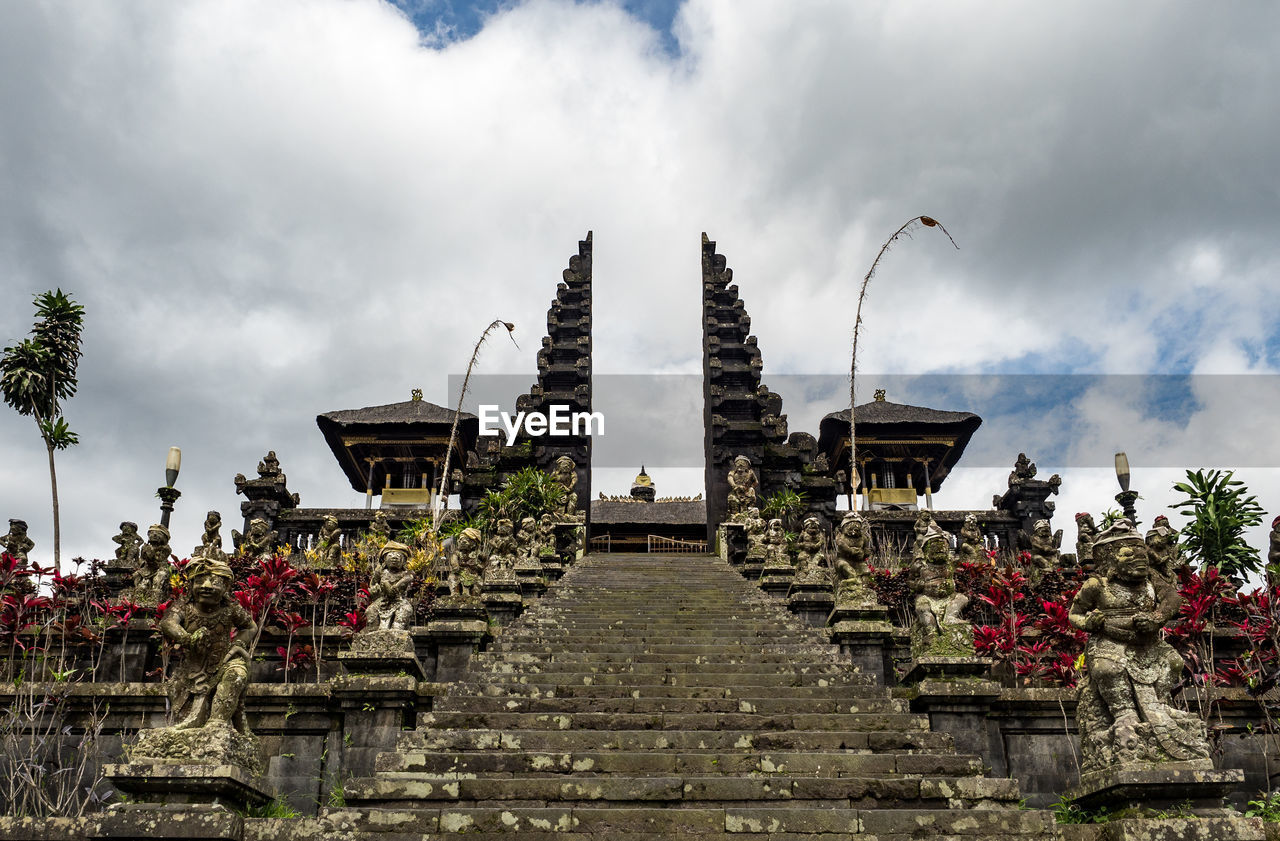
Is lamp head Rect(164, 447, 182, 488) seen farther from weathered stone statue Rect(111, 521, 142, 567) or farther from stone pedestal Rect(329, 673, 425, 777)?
stone pedestal Rect(329, 673, 425, 777)

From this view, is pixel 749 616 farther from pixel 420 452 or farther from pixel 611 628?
pixel 420 452

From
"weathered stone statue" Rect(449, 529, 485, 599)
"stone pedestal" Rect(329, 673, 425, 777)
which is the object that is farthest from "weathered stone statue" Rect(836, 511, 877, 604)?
"stone pedestal" Rect(329, 673, 425, 777)

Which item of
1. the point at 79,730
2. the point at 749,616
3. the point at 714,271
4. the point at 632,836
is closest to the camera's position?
the point at 632,836

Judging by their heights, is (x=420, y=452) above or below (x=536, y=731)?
above

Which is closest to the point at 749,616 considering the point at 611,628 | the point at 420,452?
the point at 611,628

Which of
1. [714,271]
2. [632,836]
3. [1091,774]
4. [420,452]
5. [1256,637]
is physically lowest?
[632,836]

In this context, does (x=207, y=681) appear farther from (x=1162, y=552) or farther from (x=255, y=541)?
(x=255, y=541)

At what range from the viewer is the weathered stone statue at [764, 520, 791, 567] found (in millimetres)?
14461

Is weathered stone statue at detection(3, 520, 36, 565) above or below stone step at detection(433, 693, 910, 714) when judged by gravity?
above

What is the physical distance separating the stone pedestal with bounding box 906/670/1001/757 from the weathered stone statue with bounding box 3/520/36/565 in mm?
12268

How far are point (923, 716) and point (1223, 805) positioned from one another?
260 centimetres

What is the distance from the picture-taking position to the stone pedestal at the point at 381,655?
26.7 feet

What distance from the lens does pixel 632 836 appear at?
6465 millimetres

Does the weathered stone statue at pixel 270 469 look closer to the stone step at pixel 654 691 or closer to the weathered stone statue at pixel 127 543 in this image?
the weathered stone statue at pixel 127 543
